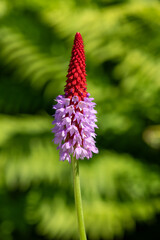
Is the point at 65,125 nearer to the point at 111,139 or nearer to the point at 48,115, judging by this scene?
the point at 111,139

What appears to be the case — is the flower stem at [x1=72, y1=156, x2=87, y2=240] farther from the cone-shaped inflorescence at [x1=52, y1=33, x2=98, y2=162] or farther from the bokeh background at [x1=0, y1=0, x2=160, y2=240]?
the bokeh background at [x1=0, y1=0, x2=160, y2=240]

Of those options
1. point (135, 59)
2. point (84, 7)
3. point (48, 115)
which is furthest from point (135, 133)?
point (84, 7)

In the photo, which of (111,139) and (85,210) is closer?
(85,210)

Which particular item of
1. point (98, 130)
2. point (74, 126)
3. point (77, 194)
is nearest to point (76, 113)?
point (74, 126)

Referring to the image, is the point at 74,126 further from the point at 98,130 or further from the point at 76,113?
the point at 98,130

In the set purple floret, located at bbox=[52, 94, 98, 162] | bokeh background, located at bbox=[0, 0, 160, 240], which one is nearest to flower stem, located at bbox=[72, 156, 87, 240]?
purple floret, located at bbox=[52, 94, 98, 162]
